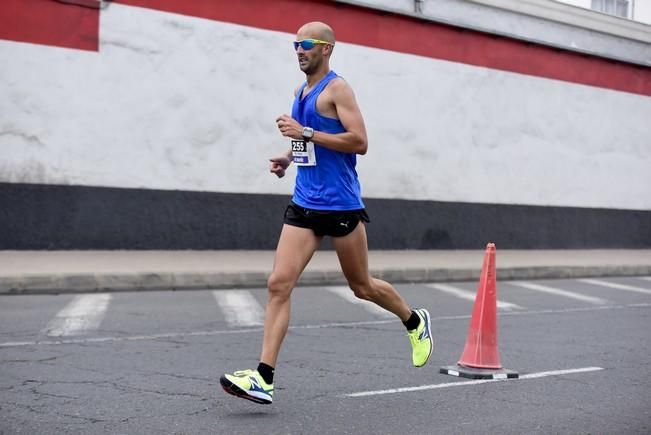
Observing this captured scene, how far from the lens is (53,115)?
587 inches

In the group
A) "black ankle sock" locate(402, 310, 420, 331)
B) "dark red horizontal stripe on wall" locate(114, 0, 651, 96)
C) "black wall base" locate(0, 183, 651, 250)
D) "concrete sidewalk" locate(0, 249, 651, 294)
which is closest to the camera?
"black ankle sock" locate(402, 310, 420, 331)

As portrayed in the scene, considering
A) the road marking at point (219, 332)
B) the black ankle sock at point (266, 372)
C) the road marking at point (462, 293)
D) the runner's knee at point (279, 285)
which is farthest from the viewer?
the road marking at point (462, 293)

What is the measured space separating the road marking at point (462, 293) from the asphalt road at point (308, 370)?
29 centimetres

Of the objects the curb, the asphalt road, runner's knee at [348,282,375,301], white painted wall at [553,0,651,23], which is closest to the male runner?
runner's knee at [348,282,375,301]

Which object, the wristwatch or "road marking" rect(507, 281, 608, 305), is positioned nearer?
the wristwatch

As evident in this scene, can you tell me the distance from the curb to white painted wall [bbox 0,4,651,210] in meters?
3.40

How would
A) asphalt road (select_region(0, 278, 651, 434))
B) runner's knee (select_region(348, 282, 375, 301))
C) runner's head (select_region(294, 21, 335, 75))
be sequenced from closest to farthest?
1. asphalt road (select_region(0, 278, 651, 434))
2. runner's head (select_region(294, 21, 335, 75))
3. runner's knee (select_region(348, 282, 375, 301))

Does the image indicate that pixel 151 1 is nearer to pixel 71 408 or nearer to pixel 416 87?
pixel 416 87

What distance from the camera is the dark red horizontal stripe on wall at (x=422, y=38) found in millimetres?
16594

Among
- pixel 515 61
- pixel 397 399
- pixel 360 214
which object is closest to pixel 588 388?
pixel 397 399

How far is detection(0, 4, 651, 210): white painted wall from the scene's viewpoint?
14.9 metres

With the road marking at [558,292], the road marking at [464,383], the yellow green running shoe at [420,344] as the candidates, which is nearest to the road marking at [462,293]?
the road marking at [558,292]

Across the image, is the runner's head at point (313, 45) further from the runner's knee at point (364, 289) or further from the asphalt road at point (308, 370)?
the asphalt road at point (308, 370)

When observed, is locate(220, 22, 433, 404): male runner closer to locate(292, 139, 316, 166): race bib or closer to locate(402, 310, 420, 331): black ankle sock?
locate(292, 139, 316, 166): race bib
